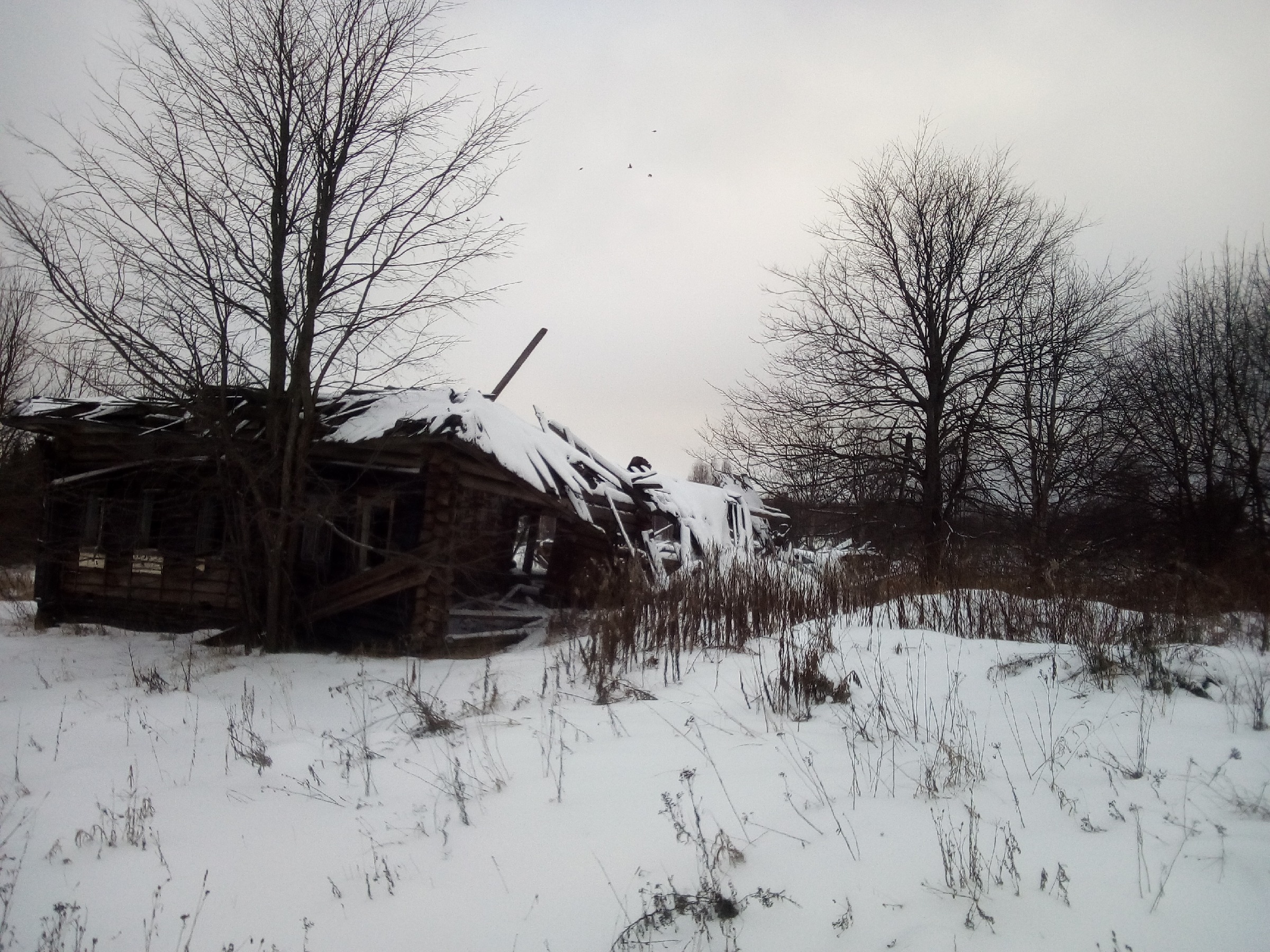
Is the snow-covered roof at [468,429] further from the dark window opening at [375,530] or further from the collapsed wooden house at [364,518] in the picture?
the dark window opening at [375,530]

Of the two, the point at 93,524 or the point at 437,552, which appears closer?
the point at 437,552

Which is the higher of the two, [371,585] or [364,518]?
[364,518]

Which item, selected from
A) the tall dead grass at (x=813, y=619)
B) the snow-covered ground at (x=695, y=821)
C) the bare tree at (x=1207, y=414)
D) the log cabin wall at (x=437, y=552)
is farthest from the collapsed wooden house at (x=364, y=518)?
the bare tree at (x=1207, y=414)

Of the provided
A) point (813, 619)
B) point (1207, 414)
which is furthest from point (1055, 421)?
point (813, 619)

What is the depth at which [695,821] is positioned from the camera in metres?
3.38

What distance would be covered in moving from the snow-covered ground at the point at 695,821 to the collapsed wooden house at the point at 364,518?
12.6ft

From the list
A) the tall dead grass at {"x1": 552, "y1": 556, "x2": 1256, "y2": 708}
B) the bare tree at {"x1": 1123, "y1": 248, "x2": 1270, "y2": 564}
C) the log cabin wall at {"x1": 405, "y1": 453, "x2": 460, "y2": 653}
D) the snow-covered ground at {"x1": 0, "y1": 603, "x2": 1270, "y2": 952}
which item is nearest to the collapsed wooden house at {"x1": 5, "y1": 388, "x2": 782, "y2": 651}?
the log cabin wall at {"x1": 405, "y1": 453, "x2": 460, "y2": 653}

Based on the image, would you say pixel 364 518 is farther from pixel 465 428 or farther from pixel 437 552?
pixel 465 428

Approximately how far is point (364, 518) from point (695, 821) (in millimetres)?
8387

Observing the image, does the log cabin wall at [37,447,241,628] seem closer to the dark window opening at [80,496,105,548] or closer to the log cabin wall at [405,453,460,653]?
the dark window opening at [80,496,105,548]

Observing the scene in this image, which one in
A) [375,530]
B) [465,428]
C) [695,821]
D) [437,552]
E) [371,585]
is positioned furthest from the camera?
[375,530]

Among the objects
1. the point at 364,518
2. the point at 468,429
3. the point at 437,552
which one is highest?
the point at 468,429

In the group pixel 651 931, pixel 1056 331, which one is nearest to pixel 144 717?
pixel 651 931

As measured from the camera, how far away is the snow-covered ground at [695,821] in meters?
2.73
